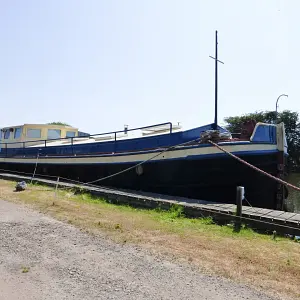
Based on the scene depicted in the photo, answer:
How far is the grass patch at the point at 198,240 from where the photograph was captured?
416 cm

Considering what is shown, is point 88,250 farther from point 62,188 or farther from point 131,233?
point 62,188

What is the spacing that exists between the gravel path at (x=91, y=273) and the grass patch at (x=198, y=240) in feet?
1.14

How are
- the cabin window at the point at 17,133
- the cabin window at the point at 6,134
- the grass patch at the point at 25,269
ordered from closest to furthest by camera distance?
the grass patch at the point at 25,269 < the cabin window at the point at 17,133 < the cabin window at the point at 6,134

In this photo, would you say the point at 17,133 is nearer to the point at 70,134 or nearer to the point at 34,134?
→ the point at 34,134

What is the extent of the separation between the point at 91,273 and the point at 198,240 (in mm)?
2112

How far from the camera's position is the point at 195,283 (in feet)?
12.5

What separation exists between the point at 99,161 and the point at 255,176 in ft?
18.3

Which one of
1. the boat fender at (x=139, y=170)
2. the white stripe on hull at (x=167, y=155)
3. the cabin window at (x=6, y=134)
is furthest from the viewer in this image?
the cabin window at (x=6, y=134)

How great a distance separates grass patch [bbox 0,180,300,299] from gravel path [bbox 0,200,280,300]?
0.35 meters

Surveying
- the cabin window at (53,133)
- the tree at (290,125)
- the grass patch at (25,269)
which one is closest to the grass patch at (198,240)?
the grass patch at (25,269)

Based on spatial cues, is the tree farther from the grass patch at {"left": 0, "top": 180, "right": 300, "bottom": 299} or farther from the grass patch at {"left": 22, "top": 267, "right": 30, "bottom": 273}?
the grass patch at {"left": 22, "top": 267, "right": 30, "bottom": 273}

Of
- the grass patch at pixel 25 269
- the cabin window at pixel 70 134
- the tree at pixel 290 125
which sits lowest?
the grass patch at pixel 25 269

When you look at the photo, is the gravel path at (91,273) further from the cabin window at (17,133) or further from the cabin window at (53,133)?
the cabin window at (17,133)

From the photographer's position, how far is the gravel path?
11.6 ft
